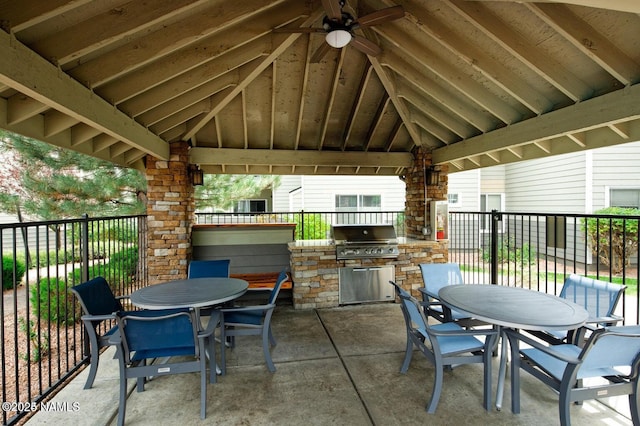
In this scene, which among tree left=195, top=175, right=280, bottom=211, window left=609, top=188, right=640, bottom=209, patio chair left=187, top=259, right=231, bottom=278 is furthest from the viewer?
tree left=195, top=175, right=280, bottom=211

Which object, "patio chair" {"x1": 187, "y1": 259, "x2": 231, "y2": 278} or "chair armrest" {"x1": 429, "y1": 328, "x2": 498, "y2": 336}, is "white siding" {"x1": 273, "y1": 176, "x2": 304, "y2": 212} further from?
"chair armrest" {"x1": 429, "y1": 328, "x2": 498, "y2": 336}

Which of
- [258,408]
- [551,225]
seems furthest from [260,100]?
[551,225]

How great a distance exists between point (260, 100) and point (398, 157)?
2.91 metres

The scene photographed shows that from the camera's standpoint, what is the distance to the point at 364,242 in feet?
17.5

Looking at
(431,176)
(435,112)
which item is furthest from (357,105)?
(431,176)

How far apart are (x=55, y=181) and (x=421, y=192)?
22.7 ft

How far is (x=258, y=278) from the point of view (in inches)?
231

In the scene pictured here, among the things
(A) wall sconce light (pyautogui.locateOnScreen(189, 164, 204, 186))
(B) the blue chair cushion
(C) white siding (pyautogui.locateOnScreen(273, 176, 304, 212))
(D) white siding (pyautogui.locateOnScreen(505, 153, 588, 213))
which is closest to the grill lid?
(B) the blue chair cushion

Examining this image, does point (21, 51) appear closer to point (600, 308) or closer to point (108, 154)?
point (108, 154)

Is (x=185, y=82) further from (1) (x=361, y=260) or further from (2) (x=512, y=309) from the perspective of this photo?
(2) (x=512, y=309)

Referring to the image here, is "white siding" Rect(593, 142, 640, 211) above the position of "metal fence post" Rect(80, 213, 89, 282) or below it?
above

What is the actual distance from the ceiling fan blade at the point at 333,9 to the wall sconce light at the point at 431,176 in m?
3.95

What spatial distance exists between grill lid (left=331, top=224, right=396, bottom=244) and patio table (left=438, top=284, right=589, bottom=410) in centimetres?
214

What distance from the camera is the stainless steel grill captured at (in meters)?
5.30
